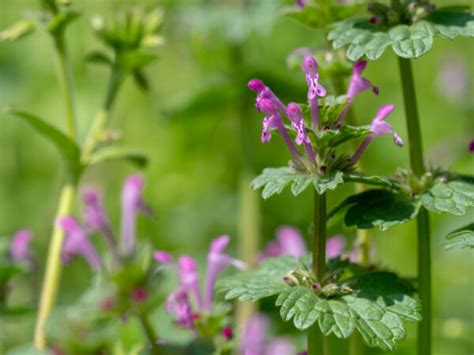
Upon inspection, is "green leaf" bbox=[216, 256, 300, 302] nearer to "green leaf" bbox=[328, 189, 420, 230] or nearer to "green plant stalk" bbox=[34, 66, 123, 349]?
"green leaf" bbox=[328, 189, 420, 230]

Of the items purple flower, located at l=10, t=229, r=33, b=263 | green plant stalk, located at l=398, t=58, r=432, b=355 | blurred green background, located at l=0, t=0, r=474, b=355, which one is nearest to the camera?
green plant stalk, located at l=398, t=58, r=432, b=355

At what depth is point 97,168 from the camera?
4.29 metres

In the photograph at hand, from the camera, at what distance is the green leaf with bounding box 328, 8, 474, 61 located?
133 centimetres

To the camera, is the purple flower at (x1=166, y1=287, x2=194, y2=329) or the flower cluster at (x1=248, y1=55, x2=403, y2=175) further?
the purple flower at (x1=166, y1=287, x2=194, y2=329)

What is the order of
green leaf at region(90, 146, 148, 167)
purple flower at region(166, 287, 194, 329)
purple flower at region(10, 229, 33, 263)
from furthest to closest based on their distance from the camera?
1. purple flower at region(10, 229, 33, 263)
2. green leaf at region(90, 146, 148, 167)
3. purple flower at region(166, 287, 194, 329)

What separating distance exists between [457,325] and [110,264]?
822mm

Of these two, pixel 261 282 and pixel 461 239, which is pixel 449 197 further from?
pixel 261 282

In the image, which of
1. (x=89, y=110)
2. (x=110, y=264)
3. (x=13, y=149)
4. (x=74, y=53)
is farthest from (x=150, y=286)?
(x=74, y=53)

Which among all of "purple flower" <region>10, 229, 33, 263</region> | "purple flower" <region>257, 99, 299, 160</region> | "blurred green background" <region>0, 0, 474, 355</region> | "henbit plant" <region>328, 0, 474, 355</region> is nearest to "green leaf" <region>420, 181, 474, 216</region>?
"henbit plant" <region>328, 0, 474, 355</region>

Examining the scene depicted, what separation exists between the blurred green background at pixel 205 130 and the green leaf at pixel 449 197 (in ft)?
4.79

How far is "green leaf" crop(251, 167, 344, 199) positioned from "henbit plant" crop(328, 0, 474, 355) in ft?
0.29

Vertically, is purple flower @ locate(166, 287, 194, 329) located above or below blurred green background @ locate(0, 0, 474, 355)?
below

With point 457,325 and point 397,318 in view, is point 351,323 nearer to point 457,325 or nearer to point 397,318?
Result: point 397,318

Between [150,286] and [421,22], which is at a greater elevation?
[421,22]
